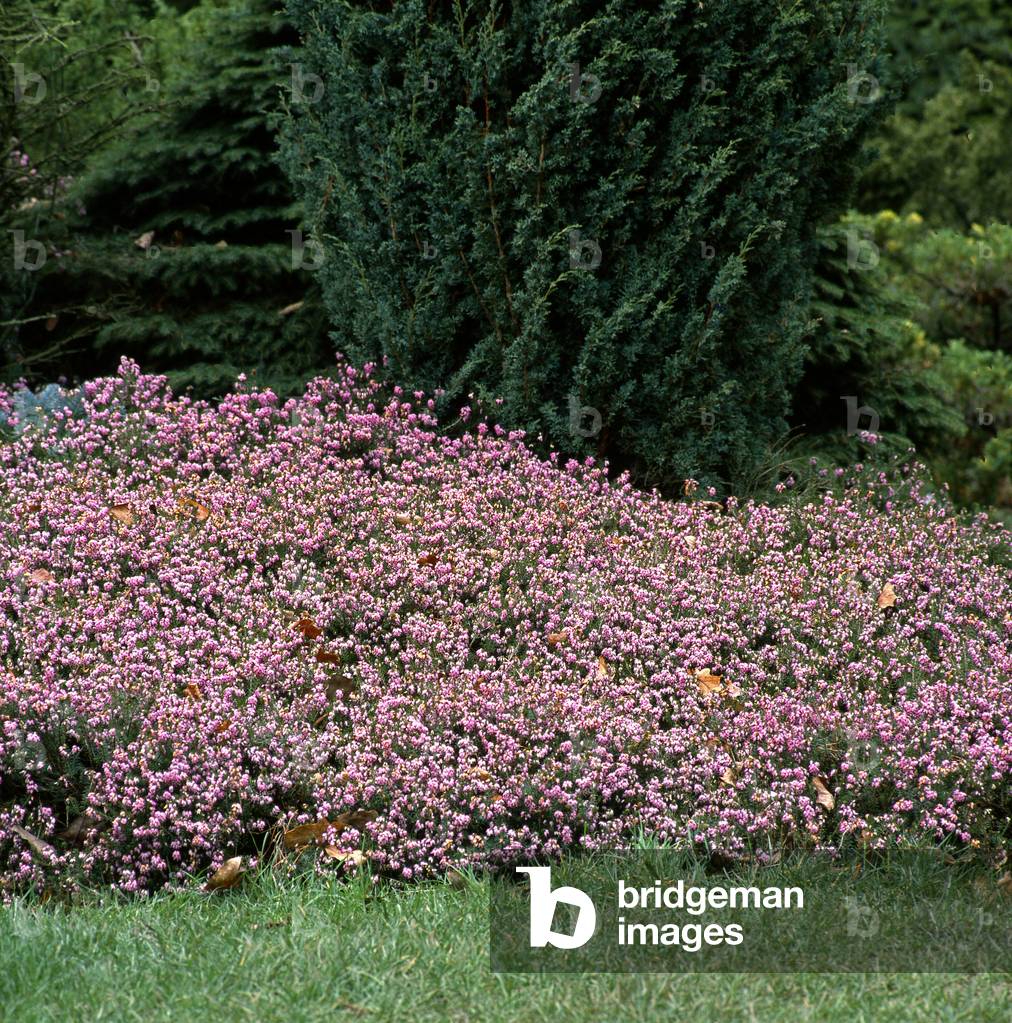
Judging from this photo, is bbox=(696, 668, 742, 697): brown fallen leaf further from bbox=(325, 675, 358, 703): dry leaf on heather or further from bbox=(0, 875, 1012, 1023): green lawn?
bbox=(0, 875, 1012, 1023): green lawn

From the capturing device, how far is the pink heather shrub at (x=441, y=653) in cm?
399

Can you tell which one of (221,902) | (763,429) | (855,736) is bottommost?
(221,902)

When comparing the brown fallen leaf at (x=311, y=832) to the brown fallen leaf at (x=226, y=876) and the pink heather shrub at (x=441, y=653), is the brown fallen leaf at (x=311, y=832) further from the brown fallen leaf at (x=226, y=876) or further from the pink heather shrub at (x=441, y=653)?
the brown fallen leaf at (x=226, y=876)

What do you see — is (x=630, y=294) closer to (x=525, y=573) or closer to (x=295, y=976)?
(x=525, y=573)

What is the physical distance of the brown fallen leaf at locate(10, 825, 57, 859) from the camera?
387 cm

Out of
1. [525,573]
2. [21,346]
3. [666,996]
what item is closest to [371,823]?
[666,996]

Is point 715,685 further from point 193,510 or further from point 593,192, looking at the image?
point 593,192

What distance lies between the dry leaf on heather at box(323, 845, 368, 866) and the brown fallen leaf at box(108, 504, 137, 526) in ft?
6.33

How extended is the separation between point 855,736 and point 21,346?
5493 millimetres

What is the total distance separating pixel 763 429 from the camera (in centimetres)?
665

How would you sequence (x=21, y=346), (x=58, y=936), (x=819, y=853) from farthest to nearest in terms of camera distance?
(x=21, y=346)
(x=819, y=853)
(x=58, y=936)

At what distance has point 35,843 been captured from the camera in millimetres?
3879

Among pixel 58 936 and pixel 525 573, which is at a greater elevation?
pixel 525 573

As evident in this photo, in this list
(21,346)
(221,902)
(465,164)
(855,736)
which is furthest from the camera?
(21,346)
